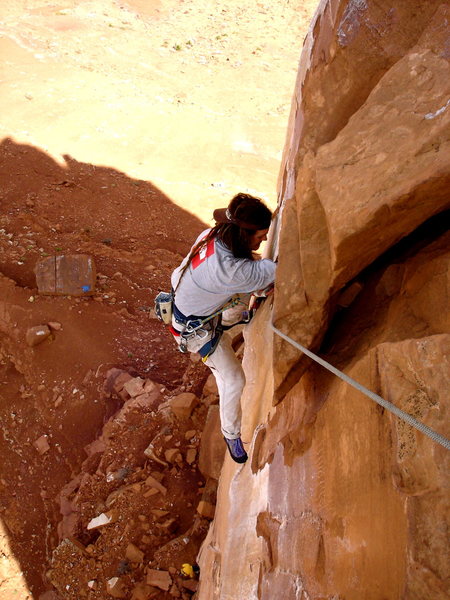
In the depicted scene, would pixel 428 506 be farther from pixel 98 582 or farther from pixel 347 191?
pixel 98 582

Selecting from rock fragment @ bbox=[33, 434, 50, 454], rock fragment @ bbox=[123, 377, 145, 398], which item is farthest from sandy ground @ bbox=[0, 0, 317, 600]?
rock fragment @ bbox=[123, 377, 145, 398]

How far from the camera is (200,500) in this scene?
13.2 feet

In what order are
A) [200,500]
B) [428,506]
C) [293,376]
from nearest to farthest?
[428,506] → [293,376] → [200,500]

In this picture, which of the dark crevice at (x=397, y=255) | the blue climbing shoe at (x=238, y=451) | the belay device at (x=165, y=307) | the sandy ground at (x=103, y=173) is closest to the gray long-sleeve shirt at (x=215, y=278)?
the belay device at (x=165, y=307)

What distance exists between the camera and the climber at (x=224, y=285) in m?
2.48

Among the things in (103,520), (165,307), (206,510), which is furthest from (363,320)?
(103,520)

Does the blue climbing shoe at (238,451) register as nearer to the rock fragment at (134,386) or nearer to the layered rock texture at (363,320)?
the layered rock texture at (363,320)

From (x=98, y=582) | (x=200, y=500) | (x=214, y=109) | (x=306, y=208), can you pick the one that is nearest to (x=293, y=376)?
(x=306, y=208)

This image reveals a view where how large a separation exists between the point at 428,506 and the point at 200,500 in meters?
3.05

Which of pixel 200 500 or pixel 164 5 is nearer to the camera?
pixel 200 500

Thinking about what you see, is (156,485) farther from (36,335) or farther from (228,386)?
(36,335)

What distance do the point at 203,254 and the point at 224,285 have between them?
8.6 inches

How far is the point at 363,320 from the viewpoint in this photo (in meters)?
2.01

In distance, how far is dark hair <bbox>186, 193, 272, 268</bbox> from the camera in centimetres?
244
